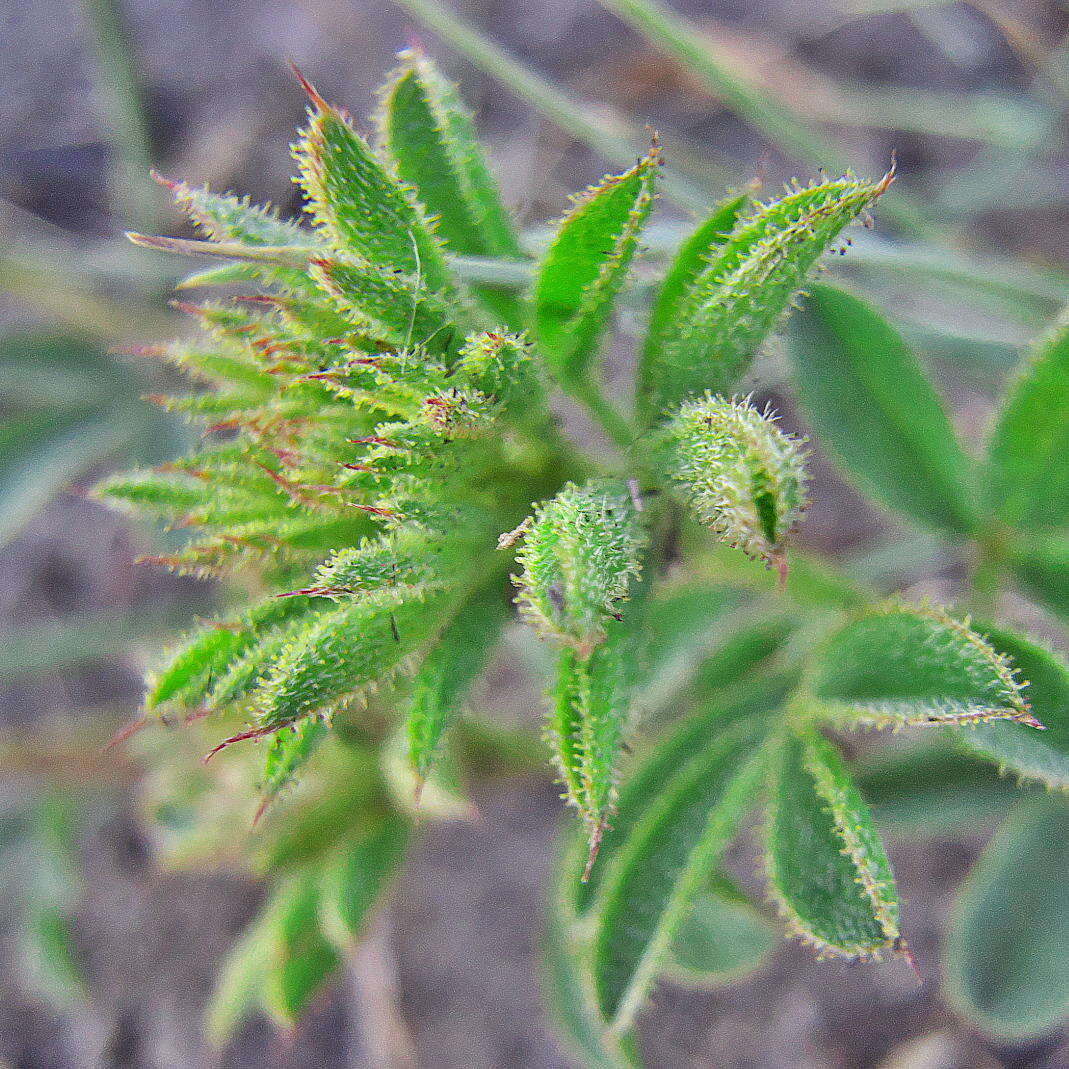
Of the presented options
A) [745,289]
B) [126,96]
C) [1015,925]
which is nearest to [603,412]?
[745,289]

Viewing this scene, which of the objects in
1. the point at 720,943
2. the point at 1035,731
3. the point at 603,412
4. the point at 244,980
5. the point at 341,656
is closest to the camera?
the point at 341,656

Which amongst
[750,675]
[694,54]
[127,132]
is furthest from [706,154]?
[750,675]

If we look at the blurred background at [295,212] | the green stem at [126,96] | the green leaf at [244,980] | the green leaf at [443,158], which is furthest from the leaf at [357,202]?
the green stem at [126,96]

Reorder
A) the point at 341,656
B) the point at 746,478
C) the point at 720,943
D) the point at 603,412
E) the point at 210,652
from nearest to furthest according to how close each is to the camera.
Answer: the point at 746,478
the point at 341,656
the point at 210,652
the point at 603,412
the point at 720,943

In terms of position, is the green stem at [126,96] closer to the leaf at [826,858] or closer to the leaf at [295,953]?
the leaf at [295,953]

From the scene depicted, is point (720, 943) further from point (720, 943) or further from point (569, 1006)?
point (569, 1006)

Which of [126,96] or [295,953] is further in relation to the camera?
[126,96]

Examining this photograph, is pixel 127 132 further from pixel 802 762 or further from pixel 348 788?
pixel 802 762
